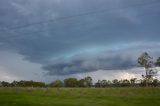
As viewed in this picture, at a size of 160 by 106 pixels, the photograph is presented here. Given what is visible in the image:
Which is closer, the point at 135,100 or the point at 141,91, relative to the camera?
the point at 135,100

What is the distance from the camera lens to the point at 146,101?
5584cm

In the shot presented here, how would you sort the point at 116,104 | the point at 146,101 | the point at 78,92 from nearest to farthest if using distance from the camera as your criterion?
the point at 116,104 → the point at 146,101 → the point at 78,92

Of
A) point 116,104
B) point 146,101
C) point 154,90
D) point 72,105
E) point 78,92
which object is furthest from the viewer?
point 154,90

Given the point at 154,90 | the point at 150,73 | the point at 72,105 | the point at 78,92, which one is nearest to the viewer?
the point at 72,105

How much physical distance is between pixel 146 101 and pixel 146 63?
62.4 meters

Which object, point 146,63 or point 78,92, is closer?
point 78,92

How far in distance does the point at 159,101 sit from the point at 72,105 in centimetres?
1769

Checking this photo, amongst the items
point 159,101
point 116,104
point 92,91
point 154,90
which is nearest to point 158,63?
point 154,90

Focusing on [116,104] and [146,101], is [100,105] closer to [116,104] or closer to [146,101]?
[116,104]

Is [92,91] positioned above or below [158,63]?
below

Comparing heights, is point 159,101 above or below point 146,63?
below

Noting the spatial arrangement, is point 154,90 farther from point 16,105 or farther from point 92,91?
point 16,105

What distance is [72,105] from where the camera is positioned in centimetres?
4719

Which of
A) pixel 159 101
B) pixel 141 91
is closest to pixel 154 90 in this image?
pixel 141 91
